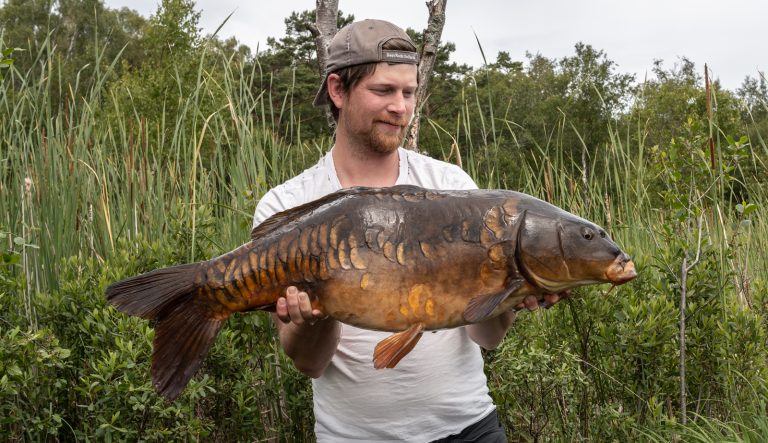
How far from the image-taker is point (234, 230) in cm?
418

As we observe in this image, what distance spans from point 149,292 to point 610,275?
112cm

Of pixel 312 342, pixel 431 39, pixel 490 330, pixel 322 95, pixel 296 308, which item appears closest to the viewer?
pixel 296 308

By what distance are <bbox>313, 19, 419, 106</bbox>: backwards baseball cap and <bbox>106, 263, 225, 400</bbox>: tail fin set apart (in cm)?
90

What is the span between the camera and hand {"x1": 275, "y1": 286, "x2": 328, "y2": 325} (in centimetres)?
212

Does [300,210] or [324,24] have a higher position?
[324,24]

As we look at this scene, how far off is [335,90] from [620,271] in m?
1.23

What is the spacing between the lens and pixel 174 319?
218cm

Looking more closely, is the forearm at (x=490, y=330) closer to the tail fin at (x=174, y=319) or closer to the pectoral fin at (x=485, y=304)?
the pectoral fin at (x=485, y=304)

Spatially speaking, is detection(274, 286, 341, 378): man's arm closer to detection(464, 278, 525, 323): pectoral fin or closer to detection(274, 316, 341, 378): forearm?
detection(274, 316, 341, 378): forearm

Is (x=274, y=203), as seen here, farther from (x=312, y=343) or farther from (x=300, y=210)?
(x=300, y=210)

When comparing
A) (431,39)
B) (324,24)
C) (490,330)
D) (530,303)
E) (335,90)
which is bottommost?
(490,330)

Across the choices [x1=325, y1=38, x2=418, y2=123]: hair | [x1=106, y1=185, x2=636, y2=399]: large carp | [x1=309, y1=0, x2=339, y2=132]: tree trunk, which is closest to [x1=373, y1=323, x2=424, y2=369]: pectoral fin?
[x1=106, y1=185, x2=636, y2=399]: large carp

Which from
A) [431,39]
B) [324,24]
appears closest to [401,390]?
[431,39]

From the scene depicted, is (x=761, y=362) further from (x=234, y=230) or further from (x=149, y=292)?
(x=149, y=292)
